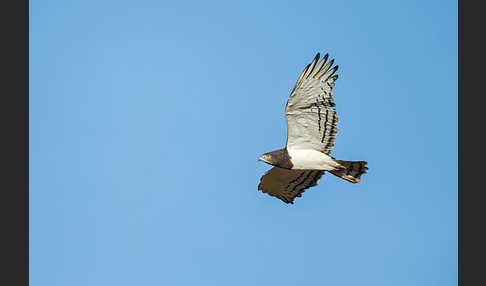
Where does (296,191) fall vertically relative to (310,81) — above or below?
below

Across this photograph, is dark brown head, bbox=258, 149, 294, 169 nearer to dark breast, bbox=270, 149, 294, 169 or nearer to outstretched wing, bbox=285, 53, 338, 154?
dark breast, bbox=270, 149, 294, 169

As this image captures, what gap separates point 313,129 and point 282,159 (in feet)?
2.54

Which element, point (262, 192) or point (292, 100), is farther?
point (262, 192)

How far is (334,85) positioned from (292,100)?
0.76 metres

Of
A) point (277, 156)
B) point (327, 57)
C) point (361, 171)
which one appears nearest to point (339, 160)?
point (361, 171)

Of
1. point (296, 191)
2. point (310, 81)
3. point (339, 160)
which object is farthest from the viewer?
point (296, 191)

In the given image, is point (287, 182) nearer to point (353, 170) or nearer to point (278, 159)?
point (278, 159)

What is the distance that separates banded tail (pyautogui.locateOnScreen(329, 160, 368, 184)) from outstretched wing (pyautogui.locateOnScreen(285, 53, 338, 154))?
435 millimetres

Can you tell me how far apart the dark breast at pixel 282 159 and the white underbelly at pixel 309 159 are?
2.8 inches

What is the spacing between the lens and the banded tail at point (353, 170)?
36.7ft

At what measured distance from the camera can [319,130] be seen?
10969 millimetres

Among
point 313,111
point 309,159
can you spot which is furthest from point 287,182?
point 313,111

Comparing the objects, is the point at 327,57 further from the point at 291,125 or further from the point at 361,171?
the point at 361,171

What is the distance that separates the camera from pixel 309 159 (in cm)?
1116
